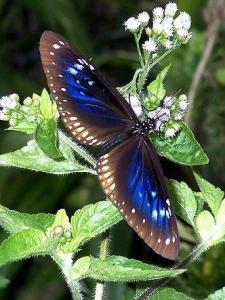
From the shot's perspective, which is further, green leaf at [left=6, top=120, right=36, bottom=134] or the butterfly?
green leaf at [left=6, top=120, right=36, bottom=134]

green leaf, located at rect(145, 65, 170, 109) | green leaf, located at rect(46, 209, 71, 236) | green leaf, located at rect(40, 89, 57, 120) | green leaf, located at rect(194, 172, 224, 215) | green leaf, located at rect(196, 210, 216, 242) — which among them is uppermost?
green leaf, located at rect(40, 89, 57, 120)

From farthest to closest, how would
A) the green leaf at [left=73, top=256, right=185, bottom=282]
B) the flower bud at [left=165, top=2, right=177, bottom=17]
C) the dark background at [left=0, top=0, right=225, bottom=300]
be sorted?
1. the dark background at [left=0, top=0, right=225, bottom=300]
2. the flower bud at [left=165, top=2, right=177, bottom=17]
3. the green leaf at [left=73, top=256, right=185, bottom=282]

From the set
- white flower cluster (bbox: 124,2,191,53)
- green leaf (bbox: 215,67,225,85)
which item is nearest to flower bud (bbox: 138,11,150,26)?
white flower cluster (bbox: 124,2,191,53)

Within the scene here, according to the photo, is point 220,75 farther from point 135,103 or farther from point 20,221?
point 20,221

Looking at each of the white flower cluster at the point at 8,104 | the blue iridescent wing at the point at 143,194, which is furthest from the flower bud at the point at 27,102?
the blue iridescent wing at the point at 143,194

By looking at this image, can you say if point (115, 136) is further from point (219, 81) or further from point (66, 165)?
point (219, 81)

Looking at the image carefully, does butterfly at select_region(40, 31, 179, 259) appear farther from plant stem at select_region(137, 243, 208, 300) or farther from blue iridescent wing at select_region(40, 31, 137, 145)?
plant stem at select_region(137, 243, 208, 300)

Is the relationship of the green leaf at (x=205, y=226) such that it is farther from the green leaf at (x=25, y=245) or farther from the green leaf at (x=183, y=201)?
the green leaf at (x=25, y=245)

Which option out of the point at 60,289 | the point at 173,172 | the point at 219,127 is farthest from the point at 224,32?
the point at 60,289
